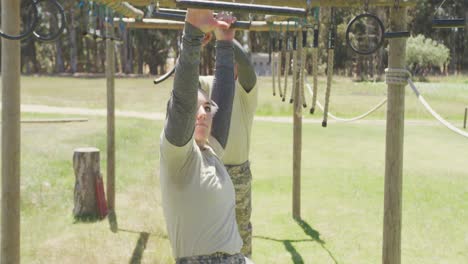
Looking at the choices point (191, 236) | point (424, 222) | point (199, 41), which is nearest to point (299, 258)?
point (424, 222)

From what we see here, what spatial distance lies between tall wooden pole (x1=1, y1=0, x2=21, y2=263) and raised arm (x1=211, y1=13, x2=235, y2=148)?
5.31ft

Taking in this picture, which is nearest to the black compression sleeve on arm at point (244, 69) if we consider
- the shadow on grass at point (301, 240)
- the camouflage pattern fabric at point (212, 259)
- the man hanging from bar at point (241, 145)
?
the man hanging from bar at point (241, 145)

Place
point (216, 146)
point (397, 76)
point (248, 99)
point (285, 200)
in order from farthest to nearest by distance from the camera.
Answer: point (285, 200)
point (248, 99)
point (397, 76)
point (216, 146)

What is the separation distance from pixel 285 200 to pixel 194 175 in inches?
246

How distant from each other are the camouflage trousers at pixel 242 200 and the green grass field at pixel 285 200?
1209mm

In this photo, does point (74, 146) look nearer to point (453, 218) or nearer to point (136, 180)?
point (136, 180)

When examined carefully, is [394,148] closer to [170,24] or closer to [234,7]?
[234,7]

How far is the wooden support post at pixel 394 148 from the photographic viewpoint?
365 centimetres

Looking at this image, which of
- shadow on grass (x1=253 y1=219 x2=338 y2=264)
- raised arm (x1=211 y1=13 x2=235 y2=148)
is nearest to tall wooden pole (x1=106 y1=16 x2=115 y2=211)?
shadow on grass (x1=253 y1=219 x2=338 y2=264)

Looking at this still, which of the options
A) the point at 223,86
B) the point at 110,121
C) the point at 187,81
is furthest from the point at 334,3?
the point at 110,121

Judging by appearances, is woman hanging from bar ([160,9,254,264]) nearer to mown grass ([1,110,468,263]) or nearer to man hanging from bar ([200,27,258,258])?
man hanging from bar ([200,27,258,258])

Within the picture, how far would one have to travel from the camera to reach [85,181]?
6.93 metres

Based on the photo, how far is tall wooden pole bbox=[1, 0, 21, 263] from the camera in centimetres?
359

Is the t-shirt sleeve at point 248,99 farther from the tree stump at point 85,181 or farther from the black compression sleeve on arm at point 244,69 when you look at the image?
the tree stump at point 85,181
